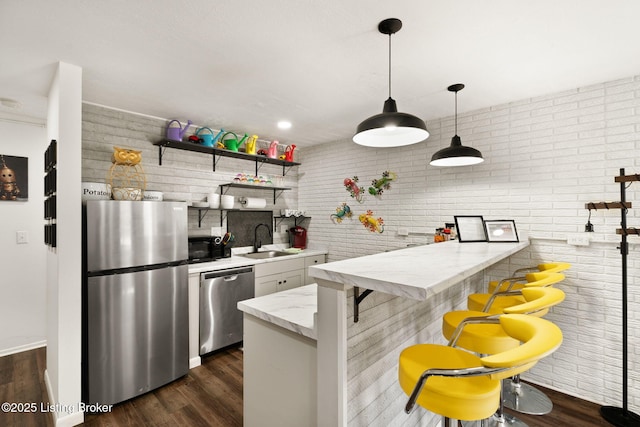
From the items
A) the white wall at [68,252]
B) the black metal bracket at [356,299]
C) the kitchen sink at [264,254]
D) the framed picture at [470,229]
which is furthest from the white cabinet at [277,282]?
the black metal bracket at [356,299]

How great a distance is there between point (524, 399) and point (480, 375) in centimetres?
207

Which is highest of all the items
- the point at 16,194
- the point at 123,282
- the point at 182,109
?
the point at 182,109

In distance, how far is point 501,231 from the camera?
8.61 ft

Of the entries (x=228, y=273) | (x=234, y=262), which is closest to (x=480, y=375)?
(x=228, y=273)

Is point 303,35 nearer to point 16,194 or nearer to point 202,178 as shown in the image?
point 202,178

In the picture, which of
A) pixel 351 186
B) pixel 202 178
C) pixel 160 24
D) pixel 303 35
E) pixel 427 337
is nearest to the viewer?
pixel 160 24

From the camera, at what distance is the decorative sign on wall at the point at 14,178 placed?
3.17 metres

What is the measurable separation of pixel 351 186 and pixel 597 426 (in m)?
3.14

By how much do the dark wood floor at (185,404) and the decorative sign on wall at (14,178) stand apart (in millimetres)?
1709

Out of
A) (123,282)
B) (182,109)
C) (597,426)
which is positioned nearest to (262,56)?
(182,109)

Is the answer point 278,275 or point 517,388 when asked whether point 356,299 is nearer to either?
point 517,388

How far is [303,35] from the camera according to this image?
1810 millimetres

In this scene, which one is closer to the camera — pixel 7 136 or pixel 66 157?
pixel 66 157

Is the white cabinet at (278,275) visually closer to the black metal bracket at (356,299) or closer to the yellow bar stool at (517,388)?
the yellow bar stool at (517,388)
